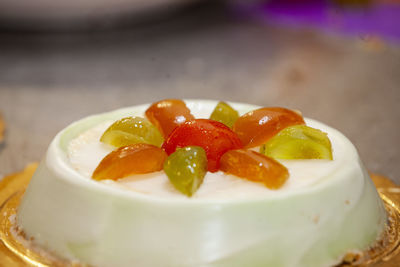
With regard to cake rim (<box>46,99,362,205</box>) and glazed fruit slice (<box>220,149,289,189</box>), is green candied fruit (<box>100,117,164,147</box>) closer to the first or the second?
cake rim (<box>46,99,362,205</box>)

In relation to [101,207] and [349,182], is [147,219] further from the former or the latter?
[349,182]

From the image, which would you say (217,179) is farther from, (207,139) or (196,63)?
(196,63)

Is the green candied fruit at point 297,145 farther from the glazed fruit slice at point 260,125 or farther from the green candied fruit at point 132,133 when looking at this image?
the green candied fruit at point 132,133

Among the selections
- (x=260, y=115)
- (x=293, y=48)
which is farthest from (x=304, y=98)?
(x=260, y=115)

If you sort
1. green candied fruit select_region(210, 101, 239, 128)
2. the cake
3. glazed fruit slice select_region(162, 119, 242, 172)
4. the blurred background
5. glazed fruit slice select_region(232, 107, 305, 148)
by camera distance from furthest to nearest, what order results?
the blurred background, green candied fruit select_region(210, 101, 239, 128), glazed fruit slice select_region(232, 107, 305, 148), glazed fruit slice select_region(162, 119, 242, 172), the cake

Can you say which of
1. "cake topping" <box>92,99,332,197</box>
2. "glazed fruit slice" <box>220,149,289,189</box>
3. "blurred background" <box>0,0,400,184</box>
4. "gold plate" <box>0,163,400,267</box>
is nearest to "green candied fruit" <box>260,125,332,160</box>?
"cake topping" <box>92,99,332,197</box>

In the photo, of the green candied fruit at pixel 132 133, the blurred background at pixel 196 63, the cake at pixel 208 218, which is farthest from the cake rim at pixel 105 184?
the blurred background at pixel 196 63
